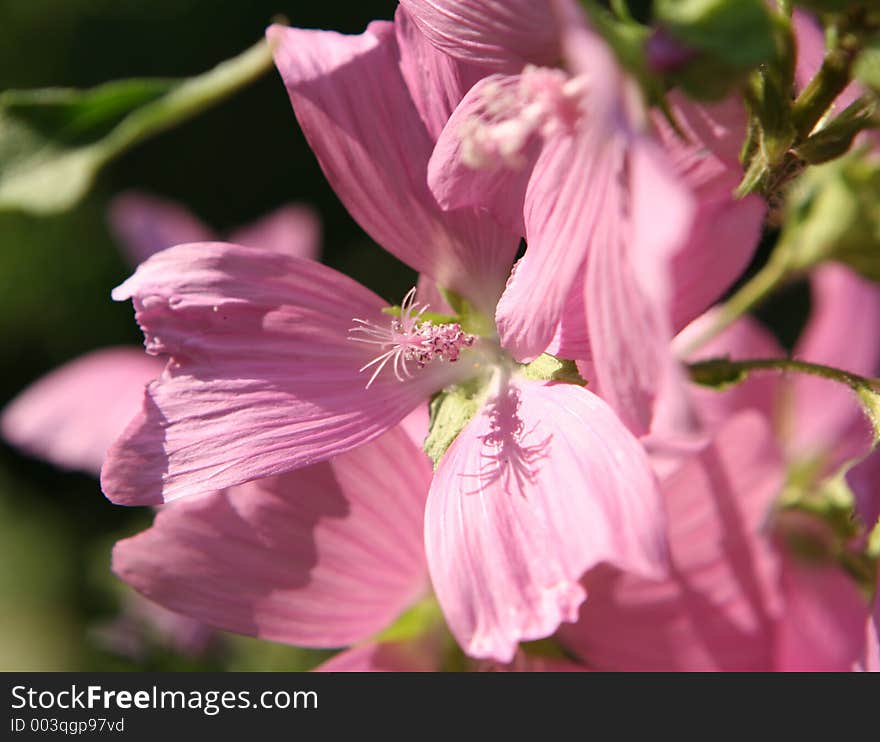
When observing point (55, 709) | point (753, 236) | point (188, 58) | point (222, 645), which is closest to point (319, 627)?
point (55, 709)

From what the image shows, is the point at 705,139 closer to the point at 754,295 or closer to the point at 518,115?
the point at 518,115

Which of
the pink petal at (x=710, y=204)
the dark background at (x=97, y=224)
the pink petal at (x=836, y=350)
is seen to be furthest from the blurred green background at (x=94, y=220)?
the pink petal at (x=710, y=204)

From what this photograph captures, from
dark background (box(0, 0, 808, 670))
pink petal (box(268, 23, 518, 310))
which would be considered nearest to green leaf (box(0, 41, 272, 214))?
pink petal (box(268, 23, 518, 310))

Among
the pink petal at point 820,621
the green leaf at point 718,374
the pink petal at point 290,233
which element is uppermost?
the green leaf at point 718,374

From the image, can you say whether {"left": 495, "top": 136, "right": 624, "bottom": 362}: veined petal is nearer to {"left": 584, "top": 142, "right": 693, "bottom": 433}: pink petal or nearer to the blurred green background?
{"left": 584, "top": 142, "right": 693, "bottom": 433}: pink petal

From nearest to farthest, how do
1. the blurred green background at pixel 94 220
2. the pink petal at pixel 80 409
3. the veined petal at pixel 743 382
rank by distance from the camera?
the veined petal at pixel 743 382 → the pink petal at pixel 80 409 → the blurred green background at pixel 94 220

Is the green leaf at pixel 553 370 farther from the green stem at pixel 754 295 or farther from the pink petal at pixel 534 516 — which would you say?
the green stem at pixel 754 295
